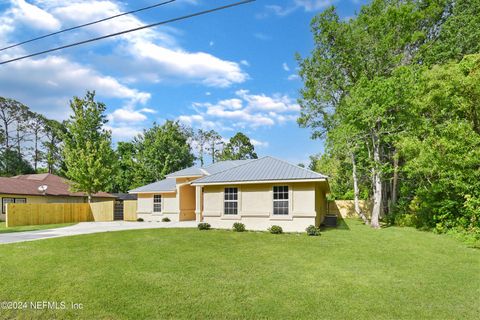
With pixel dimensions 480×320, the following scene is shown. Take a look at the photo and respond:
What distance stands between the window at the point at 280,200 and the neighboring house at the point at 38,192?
2575cm

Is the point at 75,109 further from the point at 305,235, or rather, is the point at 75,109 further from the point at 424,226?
the point at 424,226

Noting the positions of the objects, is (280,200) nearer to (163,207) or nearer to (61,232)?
(163,207)

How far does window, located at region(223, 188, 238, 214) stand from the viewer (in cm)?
1788

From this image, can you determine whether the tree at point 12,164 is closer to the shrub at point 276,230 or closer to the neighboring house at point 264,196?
the neighboring house at point 264,196

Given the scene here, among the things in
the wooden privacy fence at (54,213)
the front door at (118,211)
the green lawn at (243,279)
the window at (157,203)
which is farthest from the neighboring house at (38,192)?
the green lawn at (243,279)

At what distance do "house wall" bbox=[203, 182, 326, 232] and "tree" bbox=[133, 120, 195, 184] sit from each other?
24.7 meters

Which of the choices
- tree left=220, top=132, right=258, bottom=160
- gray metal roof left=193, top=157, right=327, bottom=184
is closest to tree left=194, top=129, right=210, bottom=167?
tree left=220, top=132, right=258, bottom=160

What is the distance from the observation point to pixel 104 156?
30578 mm

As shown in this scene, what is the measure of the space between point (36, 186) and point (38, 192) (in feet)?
5.92

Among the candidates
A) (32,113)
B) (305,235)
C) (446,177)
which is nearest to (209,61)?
(305,235)

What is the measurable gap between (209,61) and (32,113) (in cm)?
4791

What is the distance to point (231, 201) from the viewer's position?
59.0 ft

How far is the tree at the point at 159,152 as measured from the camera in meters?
41.6

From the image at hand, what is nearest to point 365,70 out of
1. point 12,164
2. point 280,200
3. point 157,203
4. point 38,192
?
point 280,200
